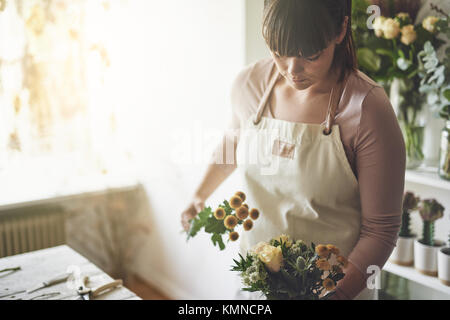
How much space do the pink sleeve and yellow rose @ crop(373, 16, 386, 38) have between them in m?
0.19

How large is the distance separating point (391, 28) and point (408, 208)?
425 mm

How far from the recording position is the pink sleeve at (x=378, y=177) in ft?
2.42

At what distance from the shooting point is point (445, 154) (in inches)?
39.2

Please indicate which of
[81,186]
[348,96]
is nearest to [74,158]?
[81,186]

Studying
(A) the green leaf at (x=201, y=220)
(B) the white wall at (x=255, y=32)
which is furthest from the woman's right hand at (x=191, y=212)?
(B) the white wall at (x=255, y=32)

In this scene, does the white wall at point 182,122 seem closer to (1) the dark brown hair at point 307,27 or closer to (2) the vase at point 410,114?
(2) the vase at point 410,114

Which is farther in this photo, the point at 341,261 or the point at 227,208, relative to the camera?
the point at 227,208

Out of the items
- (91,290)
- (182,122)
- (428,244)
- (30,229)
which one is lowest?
(30,229)

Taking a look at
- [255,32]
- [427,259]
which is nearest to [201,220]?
[255,32]

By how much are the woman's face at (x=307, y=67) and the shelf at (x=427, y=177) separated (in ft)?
1.18

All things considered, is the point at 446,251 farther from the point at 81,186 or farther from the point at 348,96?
the point at 81,186

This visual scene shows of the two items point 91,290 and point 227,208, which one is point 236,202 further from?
point 91,290

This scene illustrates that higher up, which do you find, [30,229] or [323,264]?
[323,264]

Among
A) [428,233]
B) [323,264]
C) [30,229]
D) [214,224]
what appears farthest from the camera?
[30,229]
